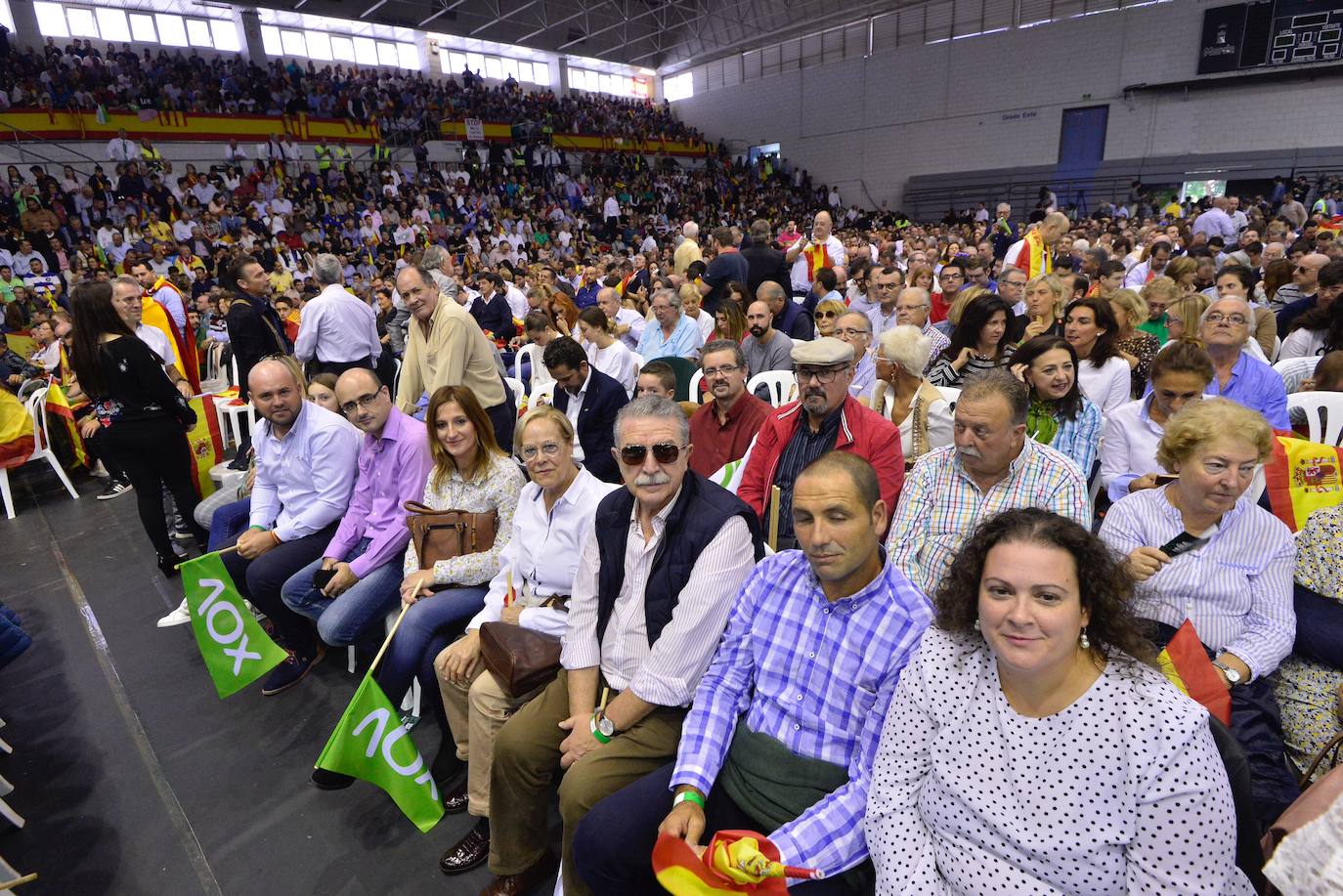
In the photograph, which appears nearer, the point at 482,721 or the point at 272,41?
the point at 482,721

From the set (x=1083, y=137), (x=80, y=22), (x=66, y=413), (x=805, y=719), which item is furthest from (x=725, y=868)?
(x=80, y=22)

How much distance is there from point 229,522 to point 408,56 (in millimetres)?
24012

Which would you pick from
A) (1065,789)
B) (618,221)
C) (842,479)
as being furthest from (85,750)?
(618,221)

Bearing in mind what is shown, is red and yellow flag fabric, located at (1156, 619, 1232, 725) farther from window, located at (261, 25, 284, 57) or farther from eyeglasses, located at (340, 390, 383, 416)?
window, located at (261, 25, 284, 57)

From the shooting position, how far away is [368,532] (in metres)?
3.03

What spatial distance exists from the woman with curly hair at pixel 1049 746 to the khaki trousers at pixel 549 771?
678 millimetres

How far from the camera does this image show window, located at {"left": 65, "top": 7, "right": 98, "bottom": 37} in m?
16.4

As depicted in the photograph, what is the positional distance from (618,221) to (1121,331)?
17603 mm

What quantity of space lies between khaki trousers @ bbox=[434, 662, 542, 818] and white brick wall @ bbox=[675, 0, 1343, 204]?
67.2 ft

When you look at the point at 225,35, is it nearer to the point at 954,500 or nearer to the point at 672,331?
the point at 672,331

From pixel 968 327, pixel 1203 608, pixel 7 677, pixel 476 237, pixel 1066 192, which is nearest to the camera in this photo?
pixel 1203 608

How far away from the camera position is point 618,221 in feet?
65.3

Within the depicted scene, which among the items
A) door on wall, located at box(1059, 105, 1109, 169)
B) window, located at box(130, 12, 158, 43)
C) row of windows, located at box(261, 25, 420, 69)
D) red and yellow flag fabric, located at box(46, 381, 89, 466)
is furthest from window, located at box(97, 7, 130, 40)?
door on wall, located at box(1059, 105, 1109, 169)

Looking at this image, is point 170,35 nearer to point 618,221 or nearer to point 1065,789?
point 618,221
